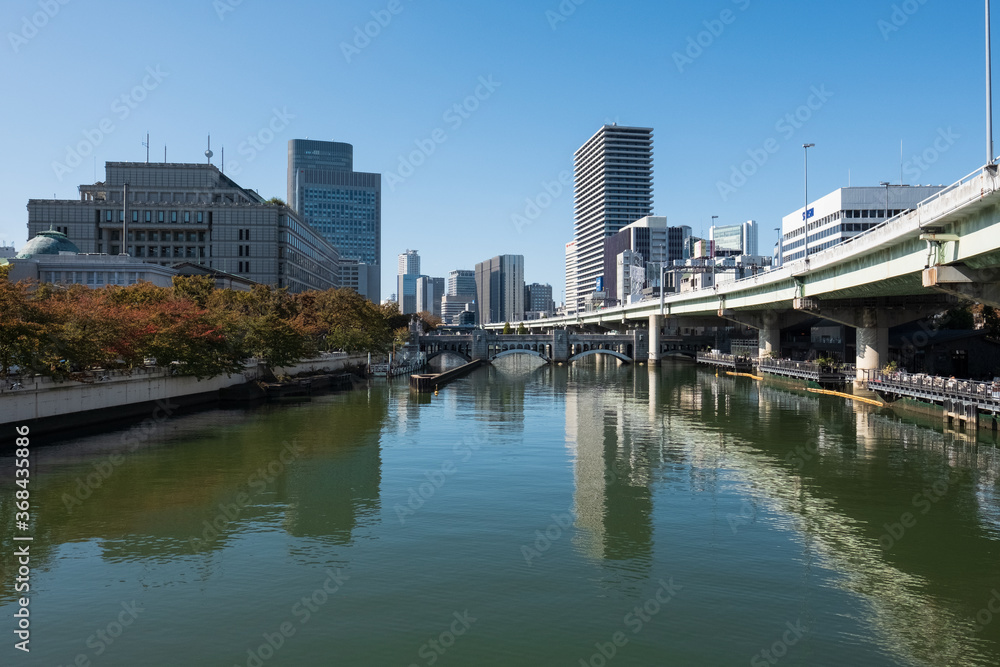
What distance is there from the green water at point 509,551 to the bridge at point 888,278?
11.8 metres

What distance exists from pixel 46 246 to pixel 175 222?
116ft

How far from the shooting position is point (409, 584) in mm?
21016

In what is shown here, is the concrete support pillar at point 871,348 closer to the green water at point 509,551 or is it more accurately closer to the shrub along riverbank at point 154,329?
the green water at point 509,551

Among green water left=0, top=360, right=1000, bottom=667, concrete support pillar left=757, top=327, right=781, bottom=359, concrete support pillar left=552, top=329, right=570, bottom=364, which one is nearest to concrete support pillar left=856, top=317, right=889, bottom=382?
green water left=0, top=360, right=1000, bottom=667

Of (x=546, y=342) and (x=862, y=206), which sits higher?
(x=862, y=206)

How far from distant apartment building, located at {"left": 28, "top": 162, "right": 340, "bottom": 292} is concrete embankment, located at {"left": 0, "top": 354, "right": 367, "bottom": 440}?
70.9m

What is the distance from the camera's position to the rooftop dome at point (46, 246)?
10625 centimetres

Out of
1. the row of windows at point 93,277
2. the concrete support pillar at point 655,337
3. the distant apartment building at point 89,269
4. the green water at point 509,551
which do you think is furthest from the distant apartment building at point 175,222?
the green water at point 509,551

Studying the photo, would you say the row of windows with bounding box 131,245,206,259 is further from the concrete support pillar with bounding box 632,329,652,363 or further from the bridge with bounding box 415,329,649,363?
the concrete support pillar with bounding box 632,329,652,363

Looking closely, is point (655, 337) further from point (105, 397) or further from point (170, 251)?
point (105, 397)

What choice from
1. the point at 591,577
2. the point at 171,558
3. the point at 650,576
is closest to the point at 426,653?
the point at 591,577

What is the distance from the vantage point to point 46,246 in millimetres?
107500

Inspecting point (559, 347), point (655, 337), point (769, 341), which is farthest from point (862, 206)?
point (559, 347)

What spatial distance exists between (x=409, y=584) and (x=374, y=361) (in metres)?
106
